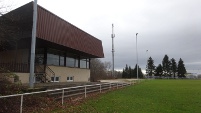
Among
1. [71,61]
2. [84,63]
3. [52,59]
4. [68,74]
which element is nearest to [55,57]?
[52,59]

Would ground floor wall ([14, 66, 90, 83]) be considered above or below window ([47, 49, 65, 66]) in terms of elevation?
below

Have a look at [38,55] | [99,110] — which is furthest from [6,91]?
[38,55]

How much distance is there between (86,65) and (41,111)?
71.5ft

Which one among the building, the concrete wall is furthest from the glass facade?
the concrete wall

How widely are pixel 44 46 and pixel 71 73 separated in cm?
587

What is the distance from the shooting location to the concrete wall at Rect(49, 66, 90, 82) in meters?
23.8

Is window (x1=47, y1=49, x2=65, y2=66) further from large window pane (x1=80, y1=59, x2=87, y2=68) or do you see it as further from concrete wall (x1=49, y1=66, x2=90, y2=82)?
large window pane (x1=80, y1=59, x2=87, y2=68)

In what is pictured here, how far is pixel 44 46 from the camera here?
22.3 metres

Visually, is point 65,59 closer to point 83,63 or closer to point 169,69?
point 83,63

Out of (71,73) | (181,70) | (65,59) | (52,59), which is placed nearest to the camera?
(52,59)

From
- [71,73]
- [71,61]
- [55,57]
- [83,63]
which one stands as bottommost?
[71,73]

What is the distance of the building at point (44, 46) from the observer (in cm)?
1772

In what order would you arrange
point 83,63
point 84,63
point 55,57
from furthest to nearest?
1. point 84,63
2. point 83,63
3. point 55,57

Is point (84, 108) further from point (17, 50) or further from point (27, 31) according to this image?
point (17, 50)
